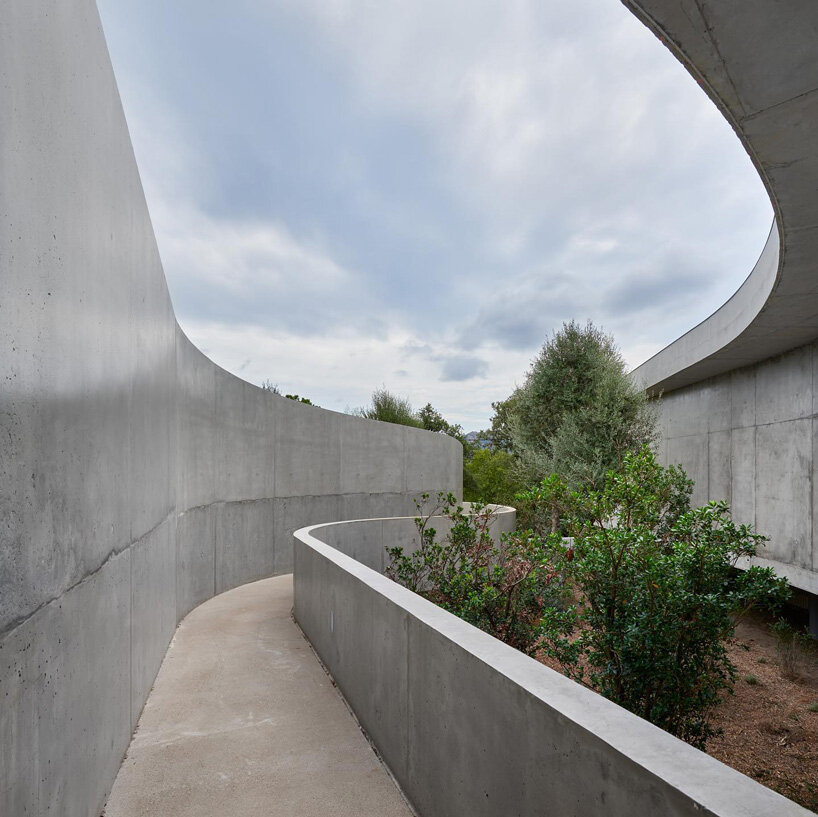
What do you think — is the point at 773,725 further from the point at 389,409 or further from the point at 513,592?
the point at 389,409

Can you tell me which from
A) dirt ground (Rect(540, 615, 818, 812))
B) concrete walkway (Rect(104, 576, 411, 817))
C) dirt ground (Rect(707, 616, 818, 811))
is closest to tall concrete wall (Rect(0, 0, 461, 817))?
concrete walkway (Rect(104, 576, 411, 817))

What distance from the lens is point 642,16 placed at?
3.08 m

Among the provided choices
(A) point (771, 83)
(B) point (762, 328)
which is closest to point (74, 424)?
(A) point (771, 83)

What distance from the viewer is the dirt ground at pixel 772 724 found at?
5148 mm

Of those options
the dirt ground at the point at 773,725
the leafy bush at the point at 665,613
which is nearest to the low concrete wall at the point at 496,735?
the leafy bush at the point at 665,613

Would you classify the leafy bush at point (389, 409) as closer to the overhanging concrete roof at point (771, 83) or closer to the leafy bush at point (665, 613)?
the overhanging concrete roof at point (771, 83)

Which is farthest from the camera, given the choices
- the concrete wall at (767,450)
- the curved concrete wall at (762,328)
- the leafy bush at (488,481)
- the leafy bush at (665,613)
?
the leafy bush at (488,481)

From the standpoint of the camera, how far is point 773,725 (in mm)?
6320

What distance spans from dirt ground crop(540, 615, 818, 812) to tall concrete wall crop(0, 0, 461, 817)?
439 cm

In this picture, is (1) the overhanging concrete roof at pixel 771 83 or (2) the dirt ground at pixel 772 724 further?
(2) the dirt ground at pixel 772 724

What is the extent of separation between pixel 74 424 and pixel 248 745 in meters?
2.48

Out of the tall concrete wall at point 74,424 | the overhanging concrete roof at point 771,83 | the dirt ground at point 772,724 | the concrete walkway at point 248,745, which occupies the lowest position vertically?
the dirt ground at point 772,724

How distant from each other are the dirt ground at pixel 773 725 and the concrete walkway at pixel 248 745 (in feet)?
10.9

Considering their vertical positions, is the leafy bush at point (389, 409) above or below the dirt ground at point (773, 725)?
above
